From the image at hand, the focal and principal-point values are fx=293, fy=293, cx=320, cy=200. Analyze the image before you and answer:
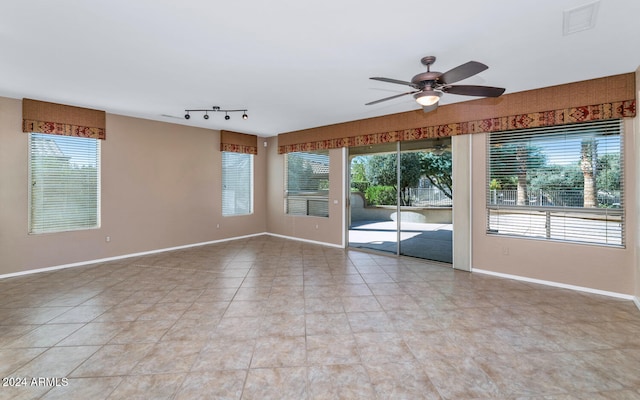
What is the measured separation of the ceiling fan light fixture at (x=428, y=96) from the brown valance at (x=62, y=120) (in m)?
5.41

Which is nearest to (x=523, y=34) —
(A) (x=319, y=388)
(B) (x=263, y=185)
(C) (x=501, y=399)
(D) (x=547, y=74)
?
(D) (x=547, y=74)

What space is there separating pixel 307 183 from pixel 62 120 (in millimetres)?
4765

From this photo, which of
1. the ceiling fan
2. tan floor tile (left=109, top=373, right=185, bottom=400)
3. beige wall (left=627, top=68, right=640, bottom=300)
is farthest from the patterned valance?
tan floor tile (left=109, top=373, right=185, bottom=400)

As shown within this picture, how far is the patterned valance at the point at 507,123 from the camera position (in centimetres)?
365

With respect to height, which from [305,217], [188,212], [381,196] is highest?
[381,196]

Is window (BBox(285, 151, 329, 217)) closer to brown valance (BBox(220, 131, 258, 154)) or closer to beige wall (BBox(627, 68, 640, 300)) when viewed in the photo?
brown valance (BBox(220, 131, 258, 154))

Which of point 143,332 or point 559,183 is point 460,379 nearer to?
point 143,332

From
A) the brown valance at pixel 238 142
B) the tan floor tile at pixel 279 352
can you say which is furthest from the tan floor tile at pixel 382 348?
the brown valance at pixel 238 142

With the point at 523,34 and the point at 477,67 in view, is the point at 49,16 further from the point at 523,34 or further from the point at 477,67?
the point at 523,34

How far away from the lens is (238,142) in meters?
7.36

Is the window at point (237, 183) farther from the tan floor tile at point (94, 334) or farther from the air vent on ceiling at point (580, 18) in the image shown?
the air vent on ceiling at point (580, 18)

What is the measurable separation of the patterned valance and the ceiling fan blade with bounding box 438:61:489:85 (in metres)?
2.11

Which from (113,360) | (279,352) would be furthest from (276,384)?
(113,360)

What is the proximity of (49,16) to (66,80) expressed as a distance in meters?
1.76
